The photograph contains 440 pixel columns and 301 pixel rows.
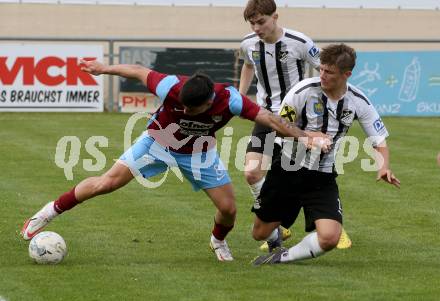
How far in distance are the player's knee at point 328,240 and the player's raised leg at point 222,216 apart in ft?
2.66

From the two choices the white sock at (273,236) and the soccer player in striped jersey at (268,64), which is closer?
the white sock at (273,236)

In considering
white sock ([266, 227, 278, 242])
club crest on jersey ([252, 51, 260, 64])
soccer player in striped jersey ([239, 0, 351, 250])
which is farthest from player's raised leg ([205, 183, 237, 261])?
club crest on jersey ([252, 51, 260, 64])

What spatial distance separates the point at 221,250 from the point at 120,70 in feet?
5.61

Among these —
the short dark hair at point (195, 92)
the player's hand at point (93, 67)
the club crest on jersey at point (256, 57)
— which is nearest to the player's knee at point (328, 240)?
the short dark hair at point (195, 92)

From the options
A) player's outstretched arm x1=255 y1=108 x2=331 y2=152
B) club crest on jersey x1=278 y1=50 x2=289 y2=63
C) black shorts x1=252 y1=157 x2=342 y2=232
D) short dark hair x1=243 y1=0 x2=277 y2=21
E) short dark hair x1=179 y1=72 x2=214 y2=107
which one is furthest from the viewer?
club crest on jersey x1=278 y1=50 x2=289 y2=63

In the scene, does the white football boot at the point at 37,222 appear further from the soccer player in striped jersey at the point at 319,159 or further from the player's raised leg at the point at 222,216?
the soccer player in striped jersey at the point at 319,159

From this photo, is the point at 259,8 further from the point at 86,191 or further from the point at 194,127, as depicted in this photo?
the point at 86,191

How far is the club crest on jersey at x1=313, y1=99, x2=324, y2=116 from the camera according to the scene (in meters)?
8.62

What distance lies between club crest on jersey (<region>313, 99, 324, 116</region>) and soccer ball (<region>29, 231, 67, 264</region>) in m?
2.24

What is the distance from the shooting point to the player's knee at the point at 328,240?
841 cm

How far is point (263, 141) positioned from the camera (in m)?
10.2

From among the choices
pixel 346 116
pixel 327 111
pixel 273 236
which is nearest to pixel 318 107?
pixel 327 111

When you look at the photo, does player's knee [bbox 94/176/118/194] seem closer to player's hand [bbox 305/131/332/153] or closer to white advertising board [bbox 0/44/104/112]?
player's hand [bbox 305/131/332/153]

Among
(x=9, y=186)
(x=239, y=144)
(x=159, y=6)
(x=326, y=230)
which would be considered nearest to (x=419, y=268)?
(x=326, y=230)
